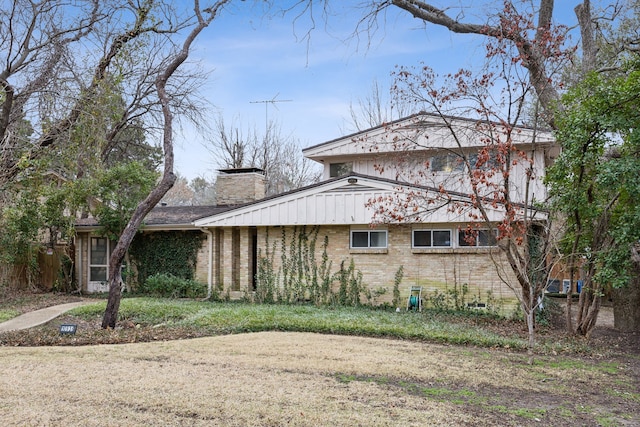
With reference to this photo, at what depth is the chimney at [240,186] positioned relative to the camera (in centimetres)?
2088

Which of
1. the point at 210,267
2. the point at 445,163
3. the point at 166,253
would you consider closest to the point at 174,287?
the point at 210,267

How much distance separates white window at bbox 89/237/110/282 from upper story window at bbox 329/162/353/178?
872 centimetres

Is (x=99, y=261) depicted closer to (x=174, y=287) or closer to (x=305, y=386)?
(x=174, y=287)

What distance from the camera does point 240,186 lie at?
20984 mm

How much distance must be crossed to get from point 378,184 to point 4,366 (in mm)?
10416

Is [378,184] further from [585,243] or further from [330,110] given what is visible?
[330,110]

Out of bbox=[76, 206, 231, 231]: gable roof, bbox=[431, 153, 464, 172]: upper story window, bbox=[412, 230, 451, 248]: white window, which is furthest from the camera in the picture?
bbox=[76, 206, 231, 231]: gable roof

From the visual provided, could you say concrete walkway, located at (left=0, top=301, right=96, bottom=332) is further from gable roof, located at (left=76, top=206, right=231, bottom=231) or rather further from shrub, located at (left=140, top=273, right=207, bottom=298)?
gable roof, located at (left=76, top=206, right=231, bottom=231)

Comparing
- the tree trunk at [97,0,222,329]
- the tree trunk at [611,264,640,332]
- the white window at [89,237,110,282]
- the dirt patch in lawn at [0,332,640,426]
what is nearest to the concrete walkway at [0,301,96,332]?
the tree trunk at [97,0,222,329]

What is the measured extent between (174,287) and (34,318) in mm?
4917

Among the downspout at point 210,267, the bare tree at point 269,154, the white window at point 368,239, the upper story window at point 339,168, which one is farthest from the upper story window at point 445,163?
the bare tree at point 269,154

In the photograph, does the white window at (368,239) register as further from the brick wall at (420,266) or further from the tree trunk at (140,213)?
the tree trunk at (140,213)

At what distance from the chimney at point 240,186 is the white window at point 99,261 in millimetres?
4553

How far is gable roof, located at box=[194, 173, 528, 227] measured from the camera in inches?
617
